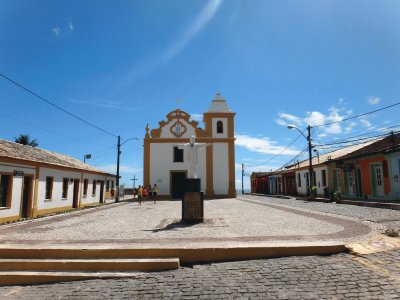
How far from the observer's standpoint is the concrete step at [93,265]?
5.33 meters

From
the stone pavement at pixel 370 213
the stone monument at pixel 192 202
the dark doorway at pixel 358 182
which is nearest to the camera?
the stone pavement at pixel 370 213

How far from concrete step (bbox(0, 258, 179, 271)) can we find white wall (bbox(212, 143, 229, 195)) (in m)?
22.5

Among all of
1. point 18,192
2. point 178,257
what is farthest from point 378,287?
point 18,192

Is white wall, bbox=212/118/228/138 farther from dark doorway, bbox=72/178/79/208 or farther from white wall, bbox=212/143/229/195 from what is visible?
dark doorway, bbox=72/178/79/208

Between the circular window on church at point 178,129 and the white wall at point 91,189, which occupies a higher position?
the circular window on church at point 178,129

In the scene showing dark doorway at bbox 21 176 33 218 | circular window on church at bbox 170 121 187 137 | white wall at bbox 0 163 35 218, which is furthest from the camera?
circular window on church at bbox 170 121 187 137

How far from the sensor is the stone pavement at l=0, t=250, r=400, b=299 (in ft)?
13.9

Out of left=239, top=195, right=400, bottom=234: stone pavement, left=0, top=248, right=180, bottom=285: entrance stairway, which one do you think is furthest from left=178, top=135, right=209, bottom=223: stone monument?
left=239, top=195, right=400, bottom=234: stone pavement

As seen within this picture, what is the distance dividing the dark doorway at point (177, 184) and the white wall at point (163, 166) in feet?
1.27

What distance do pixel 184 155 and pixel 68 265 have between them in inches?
877

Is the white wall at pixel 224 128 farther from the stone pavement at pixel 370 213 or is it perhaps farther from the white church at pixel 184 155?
the stone pavement at pixel 370 213

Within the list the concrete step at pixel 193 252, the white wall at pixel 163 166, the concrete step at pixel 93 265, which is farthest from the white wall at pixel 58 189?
the concrete step at pixel 93 265

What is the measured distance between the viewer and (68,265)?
213 inches

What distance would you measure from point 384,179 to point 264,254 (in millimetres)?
15650
